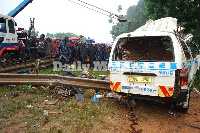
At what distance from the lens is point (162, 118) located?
163 inches

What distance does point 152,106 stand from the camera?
4.90 m

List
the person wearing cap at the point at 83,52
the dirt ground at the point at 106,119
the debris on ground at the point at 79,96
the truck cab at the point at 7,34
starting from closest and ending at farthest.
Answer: the dirt ground at the point at 106,119, the debris on ground at the point at 79,96, the truck cab at the point at 7,34, the person wearing cap at the point at 83,52

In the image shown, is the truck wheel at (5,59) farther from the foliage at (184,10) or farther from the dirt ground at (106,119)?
the foliage at (184,10)

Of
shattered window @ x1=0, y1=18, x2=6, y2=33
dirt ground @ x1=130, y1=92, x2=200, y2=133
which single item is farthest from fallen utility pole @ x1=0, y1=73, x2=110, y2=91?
shattered window @ x1=0, y1=18, x2=6, y2=33

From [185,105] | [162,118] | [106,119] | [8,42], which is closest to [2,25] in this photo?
[8,42]

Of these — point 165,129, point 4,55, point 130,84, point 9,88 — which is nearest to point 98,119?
point 130,84

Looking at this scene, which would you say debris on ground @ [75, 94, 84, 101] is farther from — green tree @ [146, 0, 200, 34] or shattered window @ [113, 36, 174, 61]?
green tree @ [146, 0, 200, 34]

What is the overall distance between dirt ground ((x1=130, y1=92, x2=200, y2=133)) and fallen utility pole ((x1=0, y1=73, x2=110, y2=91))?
1.24 m

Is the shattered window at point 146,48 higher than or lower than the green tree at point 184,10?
lower

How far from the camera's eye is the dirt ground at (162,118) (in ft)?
11.7

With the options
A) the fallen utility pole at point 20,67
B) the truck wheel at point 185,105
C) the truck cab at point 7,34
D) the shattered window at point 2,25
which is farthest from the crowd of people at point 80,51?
the truck wheel at point 185,105

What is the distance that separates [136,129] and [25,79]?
3805mm

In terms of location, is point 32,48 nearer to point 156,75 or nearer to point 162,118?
point 156,75

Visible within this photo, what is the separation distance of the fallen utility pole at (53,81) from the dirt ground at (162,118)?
1.24 metres
